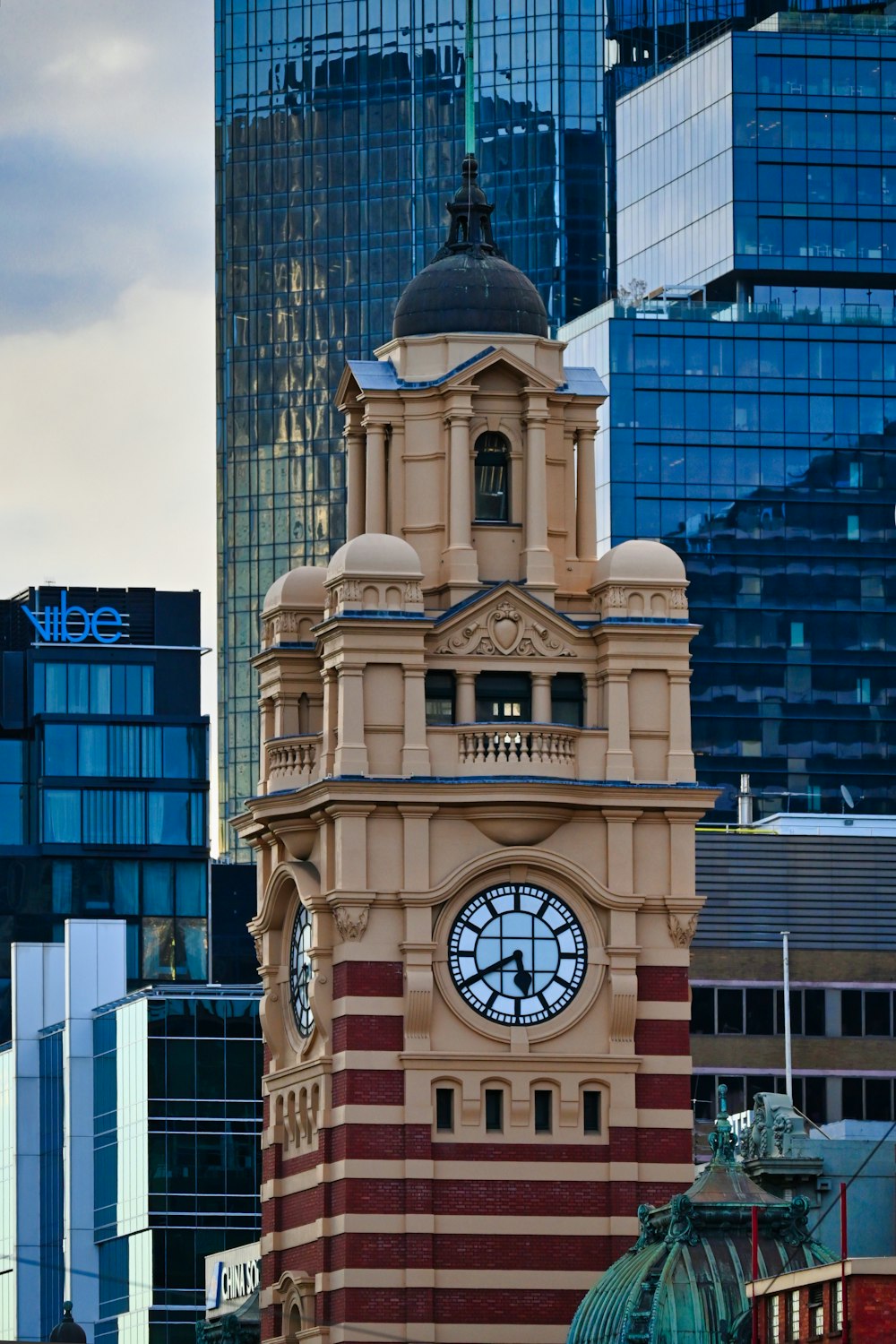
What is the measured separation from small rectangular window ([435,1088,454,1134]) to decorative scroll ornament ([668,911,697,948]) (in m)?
6.22

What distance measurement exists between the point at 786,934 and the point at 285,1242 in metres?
64.3

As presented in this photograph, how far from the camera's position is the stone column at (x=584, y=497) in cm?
10262

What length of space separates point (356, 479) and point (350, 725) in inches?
317

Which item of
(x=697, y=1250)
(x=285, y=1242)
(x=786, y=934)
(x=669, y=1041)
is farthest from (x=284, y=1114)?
(x=786, y=934)

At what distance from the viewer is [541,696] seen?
100312 millimetres

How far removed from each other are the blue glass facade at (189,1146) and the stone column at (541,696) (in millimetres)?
79030

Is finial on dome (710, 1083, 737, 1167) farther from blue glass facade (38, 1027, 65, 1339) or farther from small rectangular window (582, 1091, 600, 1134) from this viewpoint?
blue glass facade (38, 1027, 65, 1339)

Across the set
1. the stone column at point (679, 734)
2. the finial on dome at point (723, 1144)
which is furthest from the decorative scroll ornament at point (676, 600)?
the finial on dome at point (723, 1144)

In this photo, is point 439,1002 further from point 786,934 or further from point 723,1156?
point 786,934

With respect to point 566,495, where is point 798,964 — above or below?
below

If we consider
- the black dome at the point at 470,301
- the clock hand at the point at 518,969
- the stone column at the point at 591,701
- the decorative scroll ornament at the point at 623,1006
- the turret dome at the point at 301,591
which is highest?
the black dome at the point at 470,301

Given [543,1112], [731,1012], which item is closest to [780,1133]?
[543,1112]

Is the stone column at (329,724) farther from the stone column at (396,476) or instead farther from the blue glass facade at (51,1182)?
the blue glass facade at (51,1182)

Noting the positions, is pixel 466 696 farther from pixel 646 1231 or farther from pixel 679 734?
pixel 646 1231
